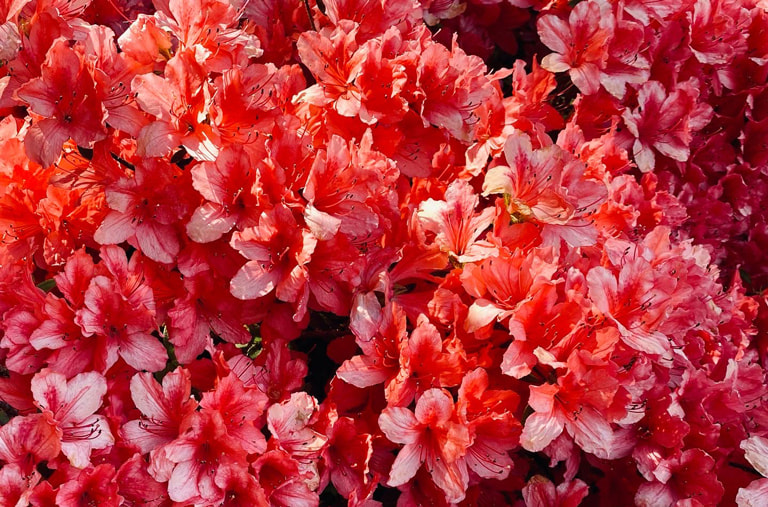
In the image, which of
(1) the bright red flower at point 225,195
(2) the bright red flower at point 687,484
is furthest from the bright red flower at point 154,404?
(2) the bright red flower at point 687,484

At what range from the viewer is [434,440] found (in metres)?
1.33

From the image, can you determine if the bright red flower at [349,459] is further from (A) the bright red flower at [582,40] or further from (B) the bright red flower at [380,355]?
(A) the bright red flower at [582,40]

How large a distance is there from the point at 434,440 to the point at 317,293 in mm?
332

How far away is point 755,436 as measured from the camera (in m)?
1.59

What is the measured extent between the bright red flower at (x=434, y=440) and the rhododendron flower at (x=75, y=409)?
18.6 inches

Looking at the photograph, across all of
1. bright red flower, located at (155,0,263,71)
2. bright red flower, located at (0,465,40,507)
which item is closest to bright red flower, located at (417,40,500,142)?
bright red flower, located at (155,0,263,71)

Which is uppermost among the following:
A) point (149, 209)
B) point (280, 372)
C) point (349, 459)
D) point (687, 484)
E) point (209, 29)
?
point (209, 29)

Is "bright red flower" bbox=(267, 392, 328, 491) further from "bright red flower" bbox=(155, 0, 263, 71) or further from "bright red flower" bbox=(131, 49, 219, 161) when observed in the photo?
"bright red flower" bbox=(155, 0, 263, 71)

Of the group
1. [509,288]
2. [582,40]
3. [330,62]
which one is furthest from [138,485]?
[582,40]

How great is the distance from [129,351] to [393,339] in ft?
1.52

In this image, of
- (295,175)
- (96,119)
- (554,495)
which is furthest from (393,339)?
(96,119)

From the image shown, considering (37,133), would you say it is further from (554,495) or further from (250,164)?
(554,495)

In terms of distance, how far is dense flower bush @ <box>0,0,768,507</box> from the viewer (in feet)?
4.13

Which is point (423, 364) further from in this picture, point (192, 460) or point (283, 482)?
point (192, 460)
